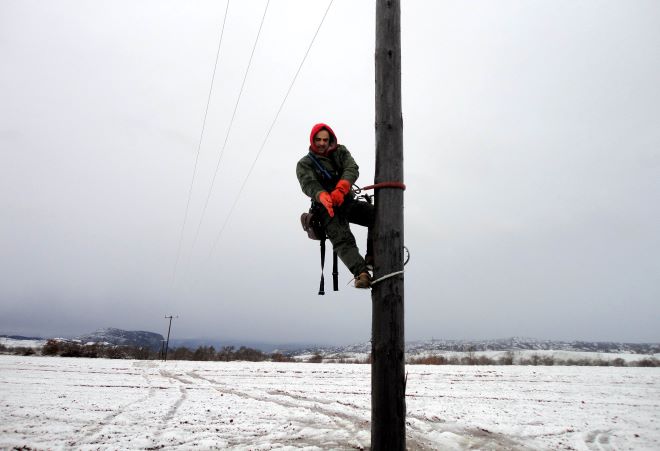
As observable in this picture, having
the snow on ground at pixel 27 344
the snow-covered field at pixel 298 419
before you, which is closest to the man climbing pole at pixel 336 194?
the snow-covered field at pixel 298 419

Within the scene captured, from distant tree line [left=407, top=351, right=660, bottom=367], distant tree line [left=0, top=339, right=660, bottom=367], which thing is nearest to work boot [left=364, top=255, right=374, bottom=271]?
distant tree line [left=0, top=339, right=660, bottom=367]

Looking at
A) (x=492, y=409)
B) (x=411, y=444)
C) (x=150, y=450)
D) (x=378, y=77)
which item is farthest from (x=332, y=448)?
(x=492, y=409)

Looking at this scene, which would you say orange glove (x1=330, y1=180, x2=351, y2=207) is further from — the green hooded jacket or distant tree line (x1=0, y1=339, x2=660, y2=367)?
distant tree line (x1=0, y1=339, x2=660, y2=367)

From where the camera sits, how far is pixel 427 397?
796cm

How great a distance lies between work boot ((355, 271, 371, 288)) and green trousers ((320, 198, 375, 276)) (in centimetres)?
12

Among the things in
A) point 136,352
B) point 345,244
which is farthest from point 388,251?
point 136,352

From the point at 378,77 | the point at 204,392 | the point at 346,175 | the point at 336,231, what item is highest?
the point at 378,77

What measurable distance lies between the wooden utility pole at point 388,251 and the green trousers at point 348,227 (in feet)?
0.52

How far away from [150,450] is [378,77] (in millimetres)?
4346

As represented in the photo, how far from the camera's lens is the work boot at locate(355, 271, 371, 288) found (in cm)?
287

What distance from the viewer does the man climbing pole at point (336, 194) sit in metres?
2.98

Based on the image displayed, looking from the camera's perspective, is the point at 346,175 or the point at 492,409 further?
the point at 492,409

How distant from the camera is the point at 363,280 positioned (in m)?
2.87

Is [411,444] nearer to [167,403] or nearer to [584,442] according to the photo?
[584,442]
